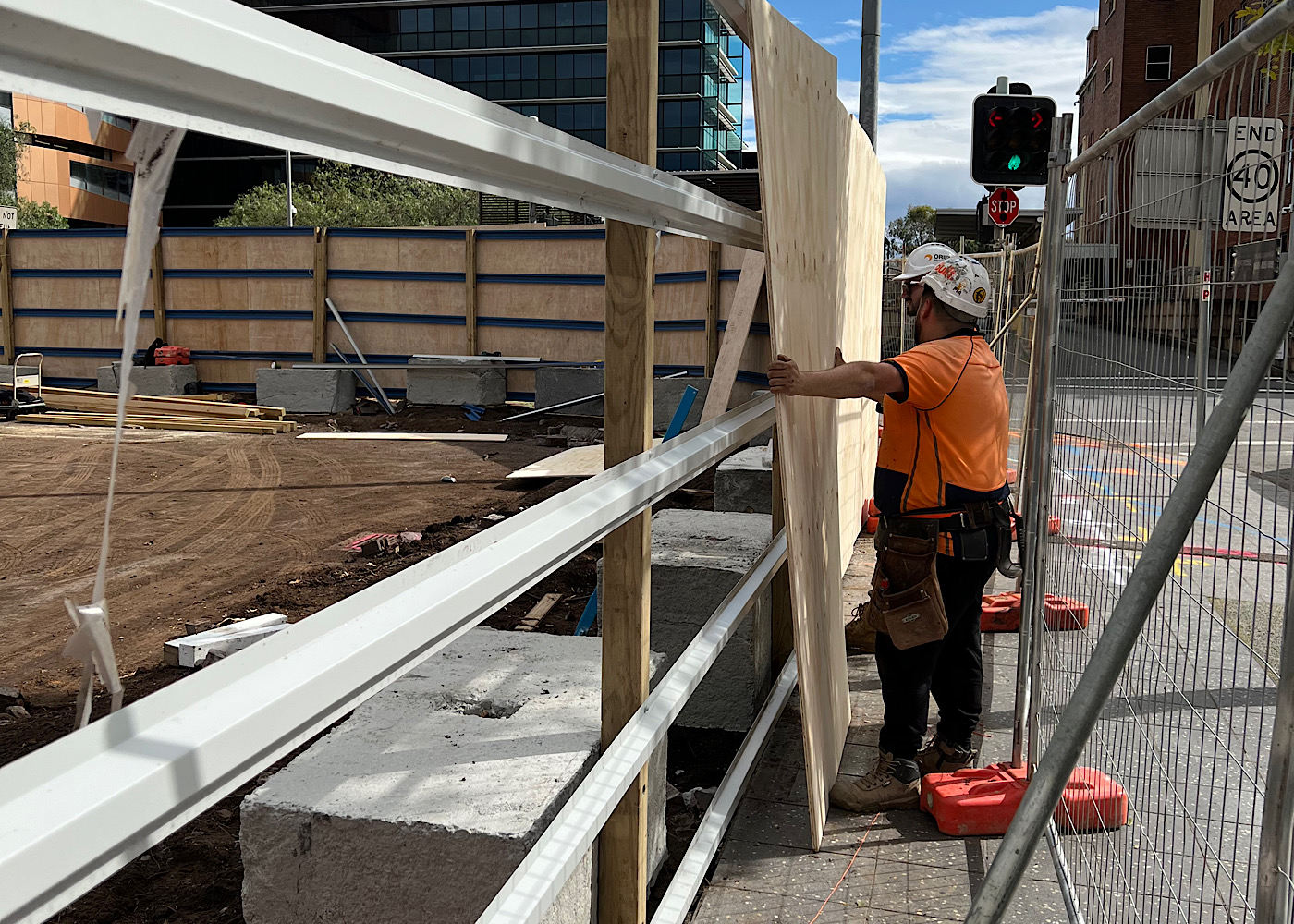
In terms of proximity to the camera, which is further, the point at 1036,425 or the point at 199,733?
the point at 1036,425

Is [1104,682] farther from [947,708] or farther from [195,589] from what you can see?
[195,589]

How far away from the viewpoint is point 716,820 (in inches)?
141

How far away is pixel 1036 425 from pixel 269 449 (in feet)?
42.3

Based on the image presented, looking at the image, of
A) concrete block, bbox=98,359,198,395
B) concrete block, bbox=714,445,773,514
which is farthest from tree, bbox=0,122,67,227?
concrete block, bbox=714,445,773,514

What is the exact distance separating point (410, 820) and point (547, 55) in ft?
234

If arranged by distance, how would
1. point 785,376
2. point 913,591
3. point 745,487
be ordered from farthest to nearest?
point 745,487 < point 913,591 < point 785,376

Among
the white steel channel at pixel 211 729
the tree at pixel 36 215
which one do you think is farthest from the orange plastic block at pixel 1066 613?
the tree at pixel 36 215

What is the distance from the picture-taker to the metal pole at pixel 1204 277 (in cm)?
252

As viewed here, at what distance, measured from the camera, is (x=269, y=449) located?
15203 mm

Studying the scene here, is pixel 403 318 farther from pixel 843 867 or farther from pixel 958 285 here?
pixel 843 867

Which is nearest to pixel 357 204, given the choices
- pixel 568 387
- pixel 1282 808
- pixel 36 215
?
pixel 36 215

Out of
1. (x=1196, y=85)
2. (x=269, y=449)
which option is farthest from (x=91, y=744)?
(x=269, y=449)

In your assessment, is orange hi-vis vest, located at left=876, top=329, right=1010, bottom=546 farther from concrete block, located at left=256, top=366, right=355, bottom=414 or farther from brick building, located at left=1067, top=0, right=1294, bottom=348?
concrete block, located at left=256, top=366, right=355, bottom=414

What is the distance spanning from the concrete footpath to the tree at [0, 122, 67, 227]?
38.2 meters
